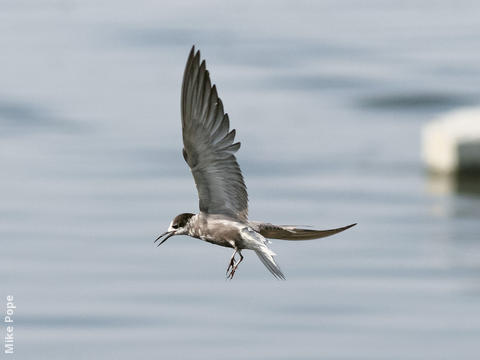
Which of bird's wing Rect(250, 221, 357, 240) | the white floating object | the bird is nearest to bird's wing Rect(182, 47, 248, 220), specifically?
the bird

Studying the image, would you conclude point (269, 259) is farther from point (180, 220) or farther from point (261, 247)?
point (180, 220)

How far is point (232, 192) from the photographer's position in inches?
299

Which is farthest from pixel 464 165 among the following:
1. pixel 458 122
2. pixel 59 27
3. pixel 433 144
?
pixel 59 27

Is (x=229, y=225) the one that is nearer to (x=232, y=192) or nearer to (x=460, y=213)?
(x=232, y=192)

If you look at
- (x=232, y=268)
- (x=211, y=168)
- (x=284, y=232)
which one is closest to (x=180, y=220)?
(x=211, y=168)

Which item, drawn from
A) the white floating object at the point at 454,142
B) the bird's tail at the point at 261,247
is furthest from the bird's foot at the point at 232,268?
the white floating object at the point at 454,142

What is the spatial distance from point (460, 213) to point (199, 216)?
4292 cm

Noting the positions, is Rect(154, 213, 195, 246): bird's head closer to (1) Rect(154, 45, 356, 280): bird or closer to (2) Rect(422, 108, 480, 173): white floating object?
(1) Rect(154, 45, 356, 280): bird

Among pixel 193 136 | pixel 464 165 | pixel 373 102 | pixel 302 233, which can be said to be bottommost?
pixel 302 233

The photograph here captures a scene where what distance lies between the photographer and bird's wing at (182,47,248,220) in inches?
294

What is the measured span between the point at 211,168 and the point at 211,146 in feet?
0.34

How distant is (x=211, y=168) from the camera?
7.62 m

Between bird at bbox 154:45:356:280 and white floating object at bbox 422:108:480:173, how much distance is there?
3261 cm

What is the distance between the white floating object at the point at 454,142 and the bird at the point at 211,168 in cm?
3261
